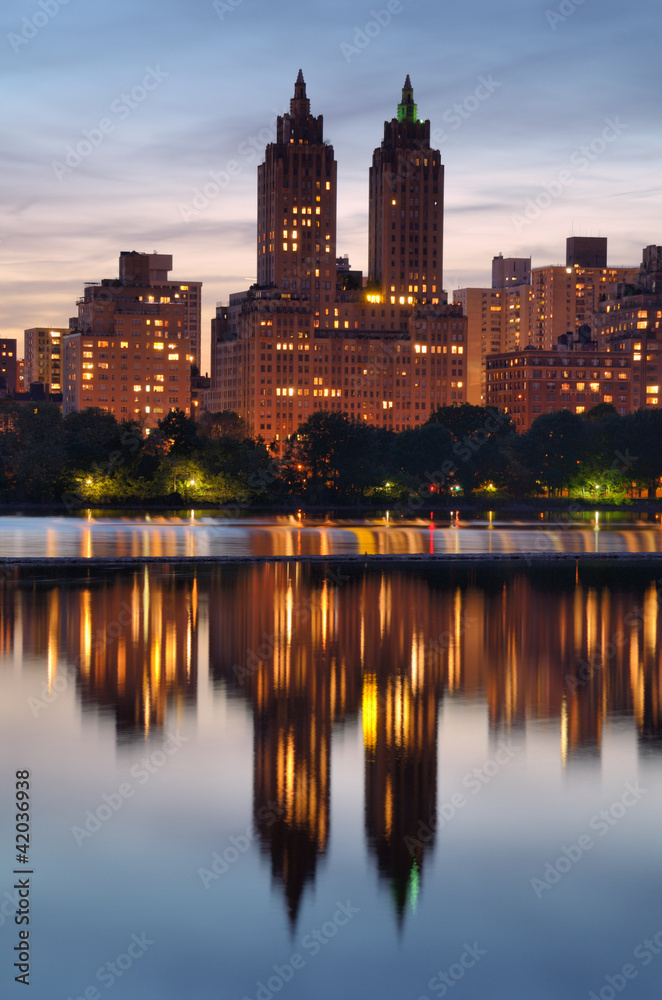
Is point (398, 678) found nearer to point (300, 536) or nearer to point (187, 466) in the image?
point (300, 536)

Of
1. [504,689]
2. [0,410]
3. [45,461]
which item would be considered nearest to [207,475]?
[45,461]

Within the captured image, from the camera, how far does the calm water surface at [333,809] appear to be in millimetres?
18734

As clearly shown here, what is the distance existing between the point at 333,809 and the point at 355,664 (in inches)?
607

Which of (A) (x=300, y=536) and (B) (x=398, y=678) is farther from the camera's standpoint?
(A) (x=300, y=536)

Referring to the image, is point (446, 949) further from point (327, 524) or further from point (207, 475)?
point (207, 475)

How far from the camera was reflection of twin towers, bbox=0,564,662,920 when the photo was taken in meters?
25.7

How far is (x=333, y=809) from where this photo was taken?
24750 millimetres

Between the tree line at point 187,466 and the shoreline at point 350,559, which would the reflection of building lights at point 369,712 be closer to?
the shoreline at point 350,559

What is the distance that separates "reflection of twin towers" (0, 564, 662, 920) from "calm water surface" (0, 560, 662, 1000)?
5.0 inches

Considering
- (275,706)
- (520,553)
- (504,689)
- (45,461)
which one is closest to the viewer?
(275,706)

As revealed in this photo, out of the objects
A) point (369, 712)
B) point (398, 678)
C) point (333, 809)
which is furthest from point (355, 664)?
point (333, 809)

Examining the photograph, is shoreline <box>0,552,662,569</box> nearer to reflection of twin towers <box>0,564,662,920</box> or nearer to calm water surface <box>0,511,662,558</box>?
calm water surface <box>0,511,662,558</box>

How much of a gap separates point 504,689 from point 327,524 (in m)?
97.9

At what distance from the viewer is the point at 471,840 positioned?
76.5 feet
